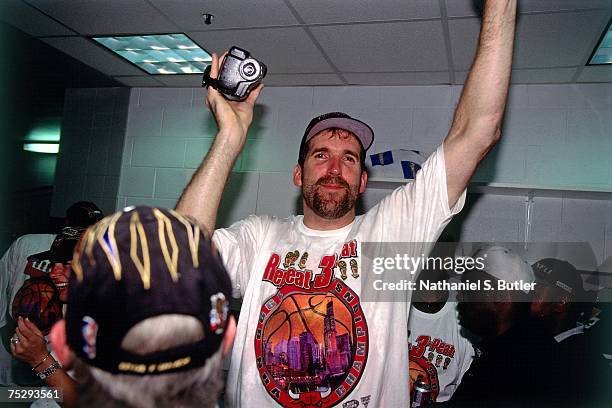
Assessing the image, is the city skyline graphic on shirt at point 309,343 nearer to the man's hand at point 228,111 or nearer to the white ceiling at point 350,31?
the man's hand at point 228,111

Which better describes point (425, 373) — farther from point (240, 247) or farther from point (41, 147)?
point (41, 147)

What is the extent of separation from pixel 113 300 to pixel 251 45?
111 inches

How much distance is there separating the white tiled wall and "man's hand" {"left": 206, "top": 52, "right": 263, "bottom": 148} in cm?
228

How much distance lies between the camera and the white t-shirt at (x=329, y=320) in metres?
1.33

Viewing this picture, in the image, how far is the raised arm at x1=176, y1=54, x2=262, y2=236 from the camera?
1116 millimetres

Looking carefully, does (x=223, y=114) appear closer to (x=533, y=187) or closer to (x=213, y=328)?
(x=213, y=328)

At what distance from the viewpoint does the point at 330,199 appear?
157 centimetres

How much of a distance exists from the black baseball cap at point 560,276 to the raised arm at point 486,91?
1546 millimetres

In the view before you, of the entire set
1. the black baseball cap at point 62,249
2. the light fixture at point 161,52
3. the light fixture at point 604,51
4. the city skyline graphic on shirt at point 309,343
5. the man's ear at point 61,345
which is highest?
the light fixture at point 604,51

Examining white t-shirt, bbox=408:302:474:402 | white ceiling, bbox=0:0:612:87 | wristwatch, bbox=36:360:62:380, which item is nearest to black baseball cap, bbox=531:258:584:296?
white t-shirt, bbox=408:302:474:402

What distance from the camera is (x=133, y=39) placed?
10.3 feet

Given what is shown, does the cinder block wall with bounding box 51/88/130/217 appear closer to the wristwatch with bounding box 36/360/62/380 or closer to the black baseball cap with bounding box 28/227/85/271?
the black baseball cap with bounding box 28/227/85/271

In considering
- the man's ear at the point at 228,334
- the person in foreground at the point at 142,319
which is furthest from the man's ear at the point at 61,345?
the man's ear at the point at 228,334

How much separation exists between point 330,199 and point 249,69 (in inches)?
19.6
